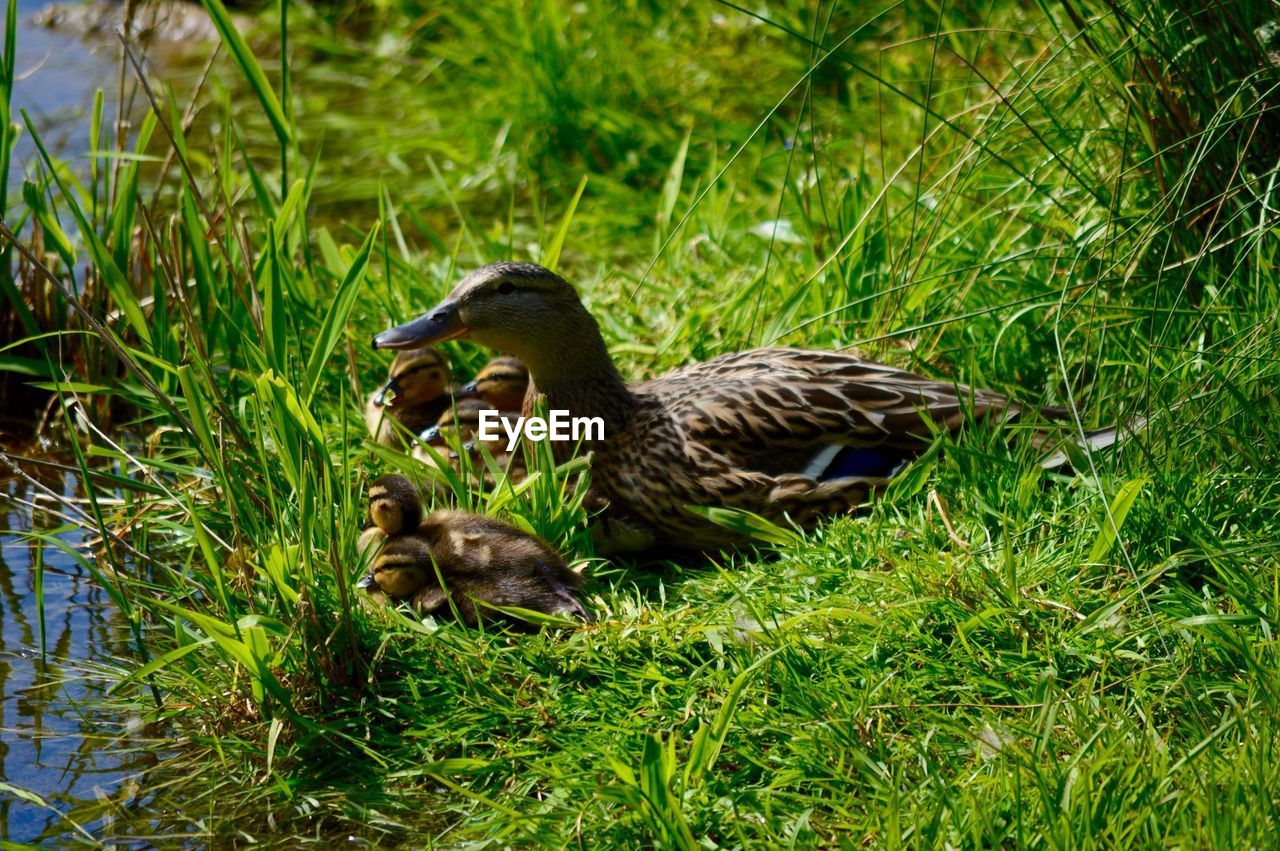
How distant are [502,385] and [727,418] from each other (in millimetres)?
792

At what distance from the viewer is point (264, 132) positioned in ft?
24.0

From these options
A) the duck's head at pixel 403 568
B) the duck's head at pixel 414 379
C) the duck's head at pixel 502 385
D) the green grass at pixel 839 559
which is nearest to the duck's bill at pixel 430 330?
the duck's head at pixel 414 379

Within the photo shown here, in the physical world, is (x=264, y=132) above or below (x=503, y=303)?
above

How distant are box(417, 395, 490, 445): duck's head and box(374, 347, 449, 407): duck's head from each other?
0.09 meters

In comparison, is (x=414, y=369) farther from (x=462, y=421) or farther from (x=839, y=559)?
(x=839, y=559)

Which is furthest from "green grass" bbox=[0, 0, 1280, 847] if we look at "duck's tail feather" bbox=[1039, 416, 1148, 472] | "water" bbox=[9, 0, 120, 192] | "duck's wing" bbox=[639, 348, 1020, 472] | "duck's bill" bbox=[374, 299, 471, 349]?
"water" bbox=[9, 0, 120, 192]

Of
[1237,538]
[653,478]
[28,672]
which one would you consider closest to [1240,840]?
[1237,538]

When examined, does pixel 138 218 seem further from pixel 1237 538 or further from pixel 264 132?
pixel 1237 538

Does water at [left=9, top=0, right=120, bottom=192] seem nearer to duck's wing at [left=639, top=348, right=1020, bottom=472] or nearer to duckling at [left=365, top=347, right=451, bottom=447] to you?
duckling at [left=365, top=347, right=451, bottom=447]

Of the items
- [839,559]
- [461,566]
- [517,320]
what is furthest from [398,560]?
[839,559]

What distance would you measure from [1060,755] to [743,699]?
2.18 feet

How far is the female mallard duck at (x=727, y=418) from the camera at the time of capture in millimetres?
3945

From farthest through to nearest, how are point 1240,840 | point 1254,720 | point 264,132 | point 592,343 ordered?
point 264,132, point 592,343, point 1254,720, point 1240,840

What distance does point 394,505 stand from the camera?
360 cm
